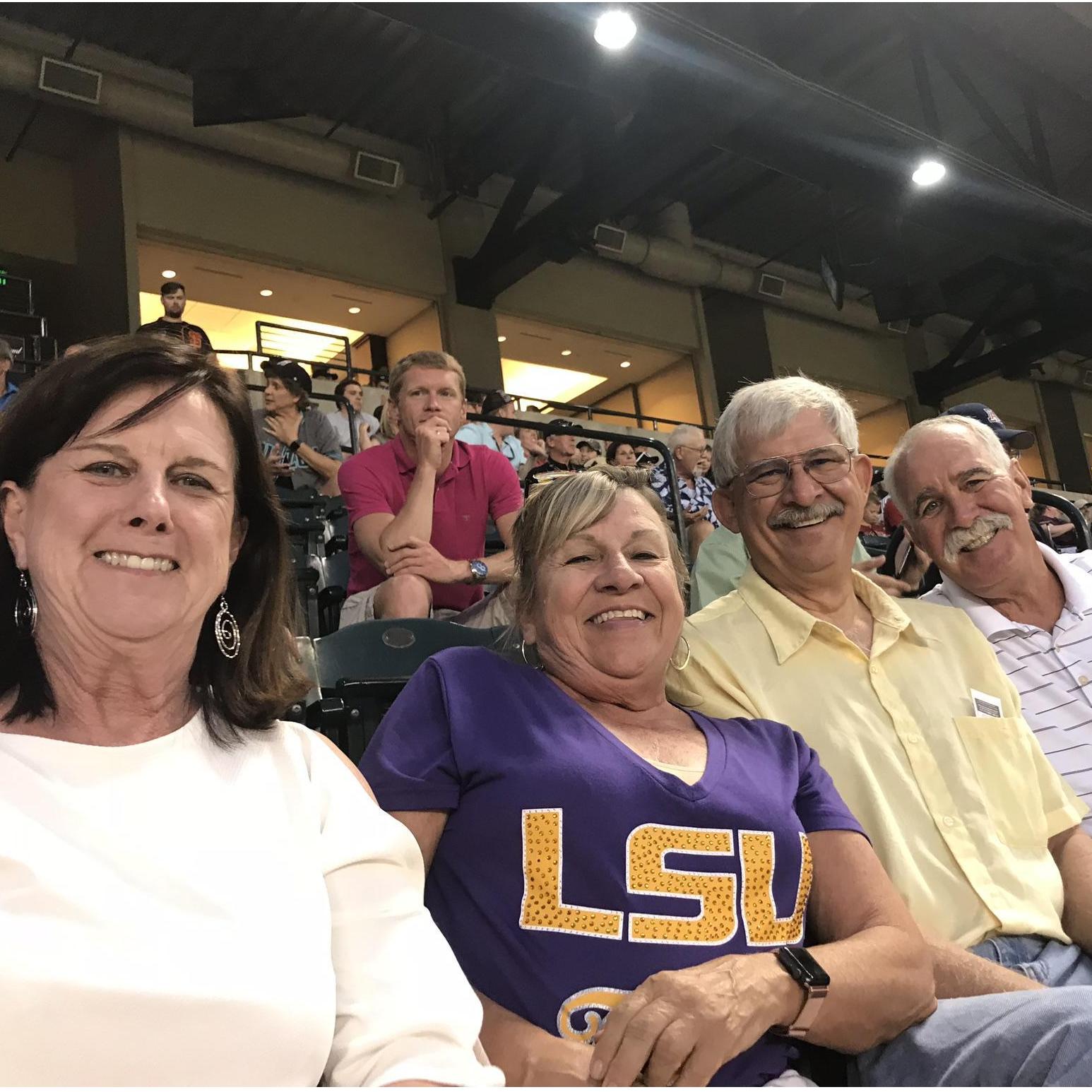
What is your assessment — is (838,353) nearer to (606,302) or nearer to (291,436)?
(606,302)

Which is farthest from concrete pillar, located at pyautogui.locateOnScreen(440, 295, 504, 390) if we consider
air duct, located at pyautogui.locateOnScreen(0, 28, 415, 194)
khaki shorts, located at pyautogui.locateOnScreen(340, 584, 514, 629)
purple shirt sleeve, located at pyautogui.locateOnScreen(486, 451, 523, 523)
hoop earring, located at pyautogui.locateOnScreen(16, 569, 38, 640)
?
hoop earring, located at pyautogui.locateOnScreen(16, 569, 38, 640)

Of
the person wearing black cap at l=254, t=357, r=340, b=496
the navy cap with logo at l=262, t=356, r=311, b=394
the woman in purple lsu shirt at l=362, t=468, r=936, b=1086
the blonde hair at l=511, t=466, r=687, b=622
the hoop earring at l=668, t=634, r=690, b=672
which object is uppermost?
the navy cap with logo at l=262, t=356, r=311, b=394

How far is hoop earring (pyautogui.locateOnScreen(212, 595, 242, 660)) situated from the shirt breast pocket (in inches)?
44.7

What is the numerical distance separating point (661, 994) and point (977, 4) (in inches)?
338

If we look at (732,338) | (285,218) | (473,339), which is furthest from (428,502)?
(732,338)

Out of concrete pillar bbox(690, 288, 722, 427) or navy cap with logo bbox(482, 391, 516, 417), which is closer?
navy cap with logo bbox(482, 391, 516, 417)

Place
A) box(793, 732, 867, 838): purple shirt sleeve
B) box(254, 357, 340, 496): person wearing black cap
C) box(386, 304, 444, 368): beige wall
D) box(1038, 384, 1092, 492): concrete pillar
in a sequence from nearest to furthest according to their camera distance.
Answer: box(793, 732, 867, 838): purple shirt sleeve → box(254, 357, 340, 496): person wearing black cap → box(386, 304, 444, 368): beige wall → box(1038, 384, 1092, 492): concrete pillar

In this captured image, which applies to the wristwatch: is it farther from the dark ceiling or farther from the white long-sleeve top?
the dark ceiling

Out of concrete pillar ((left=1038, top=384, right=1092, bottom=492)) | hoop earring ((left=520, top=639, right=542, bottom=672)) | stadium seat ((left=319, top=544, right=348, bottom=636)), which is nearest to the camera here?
hoop earring ((left=520, top=639, right=542, bottom=672))

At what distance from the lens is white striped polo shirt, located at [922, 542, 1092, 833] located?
1.83 meters

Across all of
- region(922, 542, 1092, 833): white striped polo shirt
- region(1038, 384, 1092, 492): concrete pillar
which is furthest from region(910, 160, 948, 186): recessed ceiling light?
region(1038, 384, 1092, 492): concrete pillar

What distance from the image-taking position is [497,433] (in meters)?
6.62

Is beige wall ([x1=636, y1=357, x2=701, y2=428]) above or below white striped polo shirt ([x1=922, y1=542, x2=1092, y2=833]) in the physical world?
above

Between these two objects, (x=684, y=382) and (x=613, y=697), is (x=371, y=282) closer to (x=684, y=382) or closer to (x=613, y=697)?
(x=684, y=382)
